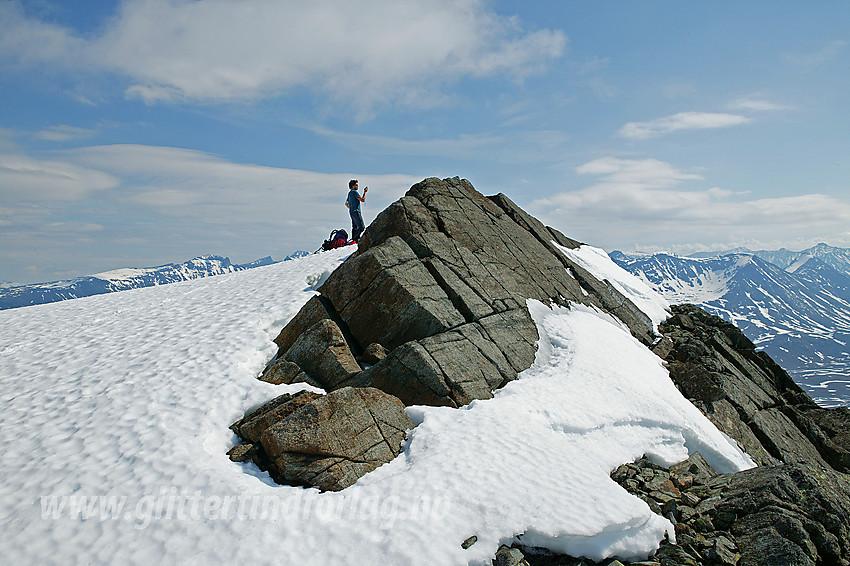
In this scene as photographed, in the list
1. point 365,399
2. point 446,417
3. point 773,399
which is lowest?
point 773,399

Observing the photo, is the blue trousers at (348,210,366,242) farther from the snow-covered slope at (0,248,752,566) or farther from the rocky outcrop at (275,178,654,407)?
the snow-covered slope at (0,248,752,566)

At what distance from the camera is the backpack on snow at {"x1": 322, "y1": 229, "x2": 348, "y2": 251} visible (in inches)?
1406

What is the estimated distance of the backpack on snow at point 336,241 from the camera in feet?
117

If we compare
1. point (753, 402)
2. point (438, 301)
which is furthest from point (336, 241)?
point (753, 402)

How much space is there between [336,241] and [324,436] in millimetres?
26031

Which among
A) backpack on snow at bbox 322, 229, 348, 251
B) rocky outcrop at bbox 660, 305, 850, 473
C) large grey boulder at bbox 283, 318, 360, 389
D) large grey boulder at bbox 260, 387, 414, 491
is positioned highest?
backpack on snow at bbox 322, 229, 348, 251

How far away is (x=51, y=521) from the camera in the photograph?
30.0 feet

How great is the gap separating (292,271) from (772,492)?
2239 cm

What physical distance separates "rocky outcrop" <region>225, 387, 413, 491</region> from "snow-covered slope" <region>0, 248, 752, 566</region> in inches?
14.6

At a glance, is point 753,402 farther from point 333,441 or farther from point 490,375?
point 333,441

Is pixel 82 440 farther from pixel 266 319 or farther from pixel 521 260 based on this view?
pixel 521 260

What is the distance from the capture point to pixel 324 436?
1134 centimetres

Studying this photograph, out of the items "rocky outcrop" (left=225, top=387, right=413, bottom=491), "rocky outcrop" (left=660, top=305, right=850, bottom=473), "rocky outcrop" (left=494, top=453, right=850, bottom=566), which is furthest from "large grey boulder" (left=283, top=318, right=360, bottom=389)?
"rocky outcrop" (left=660, top=305, right=850, bottom=473)

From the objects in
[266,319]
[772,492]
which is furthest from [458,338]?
[772,492]
